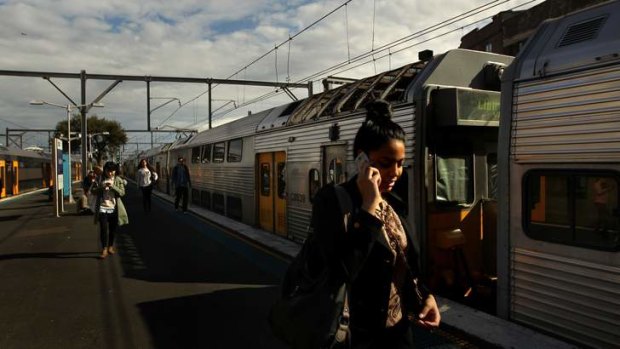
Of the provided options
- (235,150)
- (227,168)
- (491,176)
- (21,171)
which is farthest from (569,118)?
(21,171)

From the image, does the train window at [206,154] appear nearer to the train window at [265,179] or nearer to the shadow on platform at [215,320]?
the train window at [265,179]

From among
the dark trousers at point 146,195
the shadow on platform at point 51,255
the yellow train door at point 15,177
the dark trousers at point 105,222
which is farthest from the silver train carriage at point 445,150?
the yellow train door at point 15,177

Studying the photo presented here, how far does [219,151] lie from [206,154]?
1.97 m

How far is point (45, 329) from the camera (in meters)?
5.11

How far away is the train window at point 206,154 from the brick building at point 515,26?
59.4 ft

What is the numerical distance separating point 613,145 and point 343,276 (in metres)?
2.99

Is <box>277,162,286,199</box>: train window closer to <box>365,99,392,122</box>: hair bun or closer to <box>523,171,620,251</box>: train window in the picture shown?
<box>523,171,620,251</box>: train window

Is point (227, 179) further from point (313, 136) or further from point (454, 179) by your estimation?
point (454, 179)

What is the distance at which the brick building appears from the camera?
1008 inches

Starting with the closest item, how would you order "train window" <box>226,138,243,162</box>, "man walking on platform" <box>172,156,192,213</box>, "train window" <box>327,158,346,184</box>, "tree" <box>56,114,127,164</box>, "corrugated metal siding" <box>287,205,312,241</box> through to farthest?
"train window" <box>327,158,346,184</box>
"corrugated metal siding" <box>287,205,312,241</box>
"train window" <box>226,138,243,162</box>
"man walking on platform" <box>172,156,192,213</box>
"tree" <box>56,114,127,164</box>

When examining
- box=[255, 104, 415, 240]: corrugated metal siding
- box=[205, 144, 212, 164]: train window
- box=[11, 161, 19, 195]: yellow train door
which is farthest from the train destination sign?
box=[11, 161, 19, 195]: yellow train door

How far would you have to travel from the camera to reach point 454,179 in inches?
246

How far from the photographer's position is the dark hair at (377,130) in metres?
2.13

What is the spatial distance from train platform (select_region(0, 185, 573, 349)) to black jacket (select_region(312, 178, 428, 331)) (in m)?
2.73
